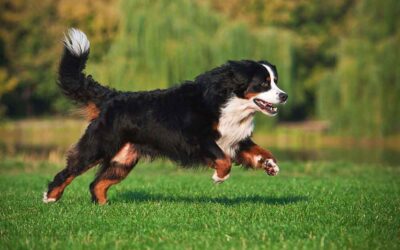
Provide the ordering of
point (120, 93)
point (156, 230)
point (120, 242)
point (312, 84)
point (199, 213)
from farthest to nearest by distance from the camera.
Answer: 1. point (312, 84)
2. point (120, 93)
3. point (199, 213)
4. point (156, 230)
5. point (120, 242)

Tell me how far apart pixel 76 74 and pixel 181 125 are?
6.18 ft

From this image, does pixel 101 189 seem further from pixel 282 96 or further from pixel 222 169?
pixel 282 96

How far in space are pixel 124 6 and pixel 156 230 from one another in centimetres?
2582

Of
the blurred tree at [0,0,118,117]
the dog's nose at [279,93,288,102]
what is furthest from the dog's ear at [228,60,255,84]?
the blurred tree at [0,0,118,117]

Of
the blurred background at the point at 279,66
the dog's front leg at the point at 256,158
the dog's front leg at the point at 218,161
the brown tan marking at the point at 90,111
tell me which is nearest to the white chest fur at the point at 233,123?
the dog's front leg at the point at 256,158

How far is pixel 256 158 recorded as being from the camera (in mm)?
9086

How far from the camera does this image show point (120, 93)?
952cm

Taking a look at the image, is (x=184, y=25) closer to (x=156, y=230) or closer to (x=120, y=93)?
(x=120, y=93)

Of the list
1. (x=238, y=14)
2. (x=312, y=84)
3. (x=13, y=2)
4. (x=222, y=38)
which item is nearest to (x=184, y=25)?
(x=222, y=38)

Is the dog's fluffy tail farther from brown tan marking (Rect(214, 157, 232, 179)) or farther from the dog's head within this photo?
brown tan marking (Rect(214, 157, 232, 179))

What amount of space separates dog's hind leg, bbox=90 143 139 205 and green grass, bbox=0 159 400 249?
0.23 m

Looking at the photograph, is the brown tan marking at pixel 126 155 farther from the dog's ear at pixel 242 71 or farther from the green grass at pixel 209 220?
the dog's ear at pixel 242 71

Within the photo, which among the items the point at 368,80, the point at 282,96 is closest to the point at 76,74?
the point at 282,96

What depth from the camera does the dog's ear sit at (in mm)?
8938
